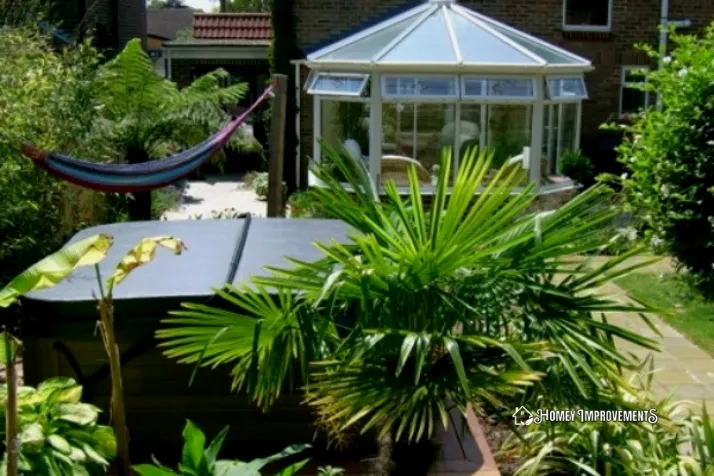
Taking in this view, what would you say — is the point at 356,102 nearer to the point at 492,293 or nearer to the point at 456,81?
the point at 456,81

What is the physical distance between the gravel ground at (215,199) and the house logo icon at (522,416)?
10.2 meters

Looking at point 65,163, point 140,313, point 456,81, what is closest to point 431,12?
point 456,81

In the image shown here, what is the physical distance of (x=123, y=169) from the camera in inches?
344

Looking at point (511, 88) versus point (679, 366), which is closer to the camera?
point (679, 366)

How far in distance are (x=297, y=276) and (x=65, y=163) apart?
479 centimetres

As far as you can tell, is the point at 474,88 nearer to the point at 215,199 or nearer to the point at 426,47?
the point at 426,47

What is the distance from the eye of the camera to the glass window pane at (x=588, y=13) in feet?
59.1

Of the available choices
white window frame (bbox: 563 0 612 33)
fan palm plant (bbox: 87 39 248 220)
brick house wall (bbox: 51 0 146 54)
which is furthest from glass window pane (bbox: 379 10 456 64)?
brick house wall (bbox: 51 0 146 54)

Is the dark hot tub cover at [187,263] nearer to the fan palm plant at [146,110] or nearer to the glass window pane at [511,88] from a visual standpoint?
the fan palm plant at [146,110]

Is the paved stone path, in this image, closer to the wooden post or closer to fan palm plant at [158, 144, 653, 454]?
fan palm plant at [158, 144, 653, 454]

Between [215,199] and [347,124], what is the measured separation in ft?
11.0

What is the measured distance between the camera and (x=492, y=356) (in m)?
3.32

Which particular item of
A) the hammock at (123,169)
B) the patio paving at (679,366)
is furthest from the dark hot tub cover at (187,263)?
the patio paving at (679,366)

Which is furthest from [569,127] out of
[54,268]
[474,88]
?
[54,268]
